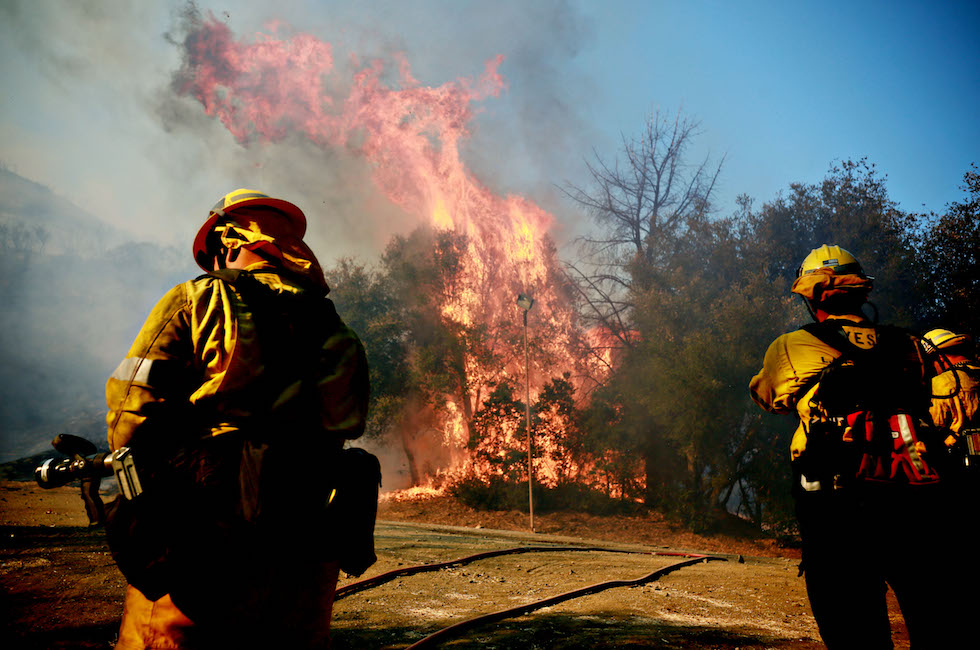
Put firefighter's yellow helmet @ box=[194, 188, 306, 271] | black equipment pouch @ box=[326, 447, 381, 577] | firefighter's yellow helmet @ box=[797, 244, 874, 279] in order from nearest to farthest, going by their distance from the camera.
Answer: black equipment pouch @ box=[326, 447, 381, 577] < firefighter's yellow helmet @ box=[194, 188, 306, 271] < firefighter's yellow helmet @ box=[797, 244, 874, 279]

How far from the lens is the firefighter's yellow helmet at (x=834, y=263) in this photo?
3166 millimetres

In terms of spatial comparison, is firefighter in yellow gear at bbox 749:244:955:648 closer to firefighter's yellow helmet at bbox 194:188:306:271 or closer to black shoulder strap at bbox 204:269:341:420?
black shoulder strap at bbox 204:269:341:420

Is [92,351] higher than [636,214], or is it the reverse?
[636,214]

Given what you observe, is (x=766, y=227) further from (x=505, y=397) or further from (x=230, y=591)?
(x=230, y=591)

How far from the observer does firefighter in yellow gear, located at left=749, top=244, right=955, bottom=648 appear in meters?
2.48

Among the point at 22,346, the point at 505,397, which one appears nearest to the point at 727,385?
the point at 505,397

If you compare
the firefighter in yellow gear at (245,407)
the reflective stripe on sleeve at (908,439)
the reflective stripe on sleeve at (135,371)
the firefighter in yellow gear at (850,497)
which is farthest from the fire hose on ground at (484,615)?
the reflective stripe on sleeve at (908,439)

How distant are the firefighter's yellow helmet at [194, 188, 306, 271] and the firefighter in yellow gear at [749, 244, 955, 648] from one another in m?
2.57

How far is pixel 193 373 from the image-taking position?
1873 mm

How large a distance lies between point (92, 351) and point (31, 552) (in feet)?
110

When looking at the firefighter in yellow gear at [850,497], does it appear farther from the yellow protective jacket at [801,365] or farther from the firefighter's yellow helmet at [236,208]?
the firefighter's yellow helmet at [236,208]

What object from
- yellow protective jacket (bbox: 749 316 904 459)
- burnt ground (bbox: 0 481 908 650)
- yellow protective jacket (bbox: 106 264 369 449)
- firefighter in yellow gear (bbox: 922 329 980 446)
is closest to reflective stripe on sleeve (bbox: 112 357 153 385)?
yellow protective jacket (bbox: 106 264 369 449)

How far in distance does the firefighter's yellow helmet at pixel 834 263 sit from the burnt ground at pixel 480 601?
2.79 metres

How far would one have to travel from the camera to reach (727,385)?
18219 mm
